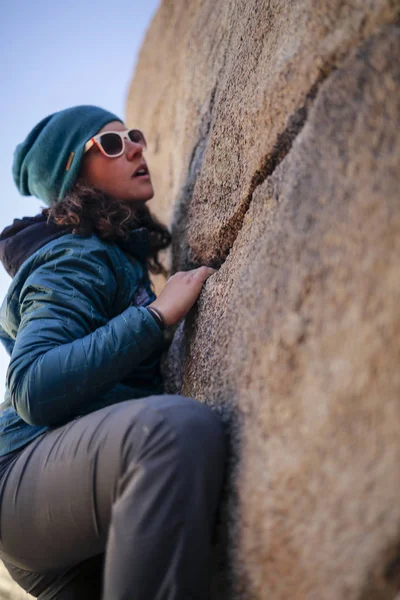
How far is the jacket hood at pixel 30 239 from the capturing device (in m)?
1.64

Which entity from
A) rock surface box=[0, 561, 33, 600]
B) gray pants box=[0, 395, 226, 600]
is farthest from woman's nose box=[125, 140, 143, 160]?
rock surface box=[0, 561, 33, 600]

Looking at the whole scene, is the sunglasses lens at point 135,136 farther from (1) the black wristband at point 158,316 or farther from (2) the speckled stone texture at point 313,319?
(1) the black wristband at point 158,316

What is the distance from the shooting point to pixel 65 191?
1.86 metres

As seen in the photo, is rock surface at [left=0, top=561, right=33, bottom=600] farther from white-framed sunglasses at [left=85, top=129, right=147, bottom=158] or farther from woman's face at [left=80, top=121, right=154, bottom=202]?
white-framed sunglasses at [left=85, top=129, right=147, bottom=158]

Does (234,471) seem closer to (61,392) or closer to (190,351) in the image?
(61,392)

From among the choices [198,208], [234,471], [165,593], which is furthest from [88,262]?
[165,593]

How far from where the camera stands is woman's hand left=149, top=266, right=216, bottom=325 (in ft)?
4.66

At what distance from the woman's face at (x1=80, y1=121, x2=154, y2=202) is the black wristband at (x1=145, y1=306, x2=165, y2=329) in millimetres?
644

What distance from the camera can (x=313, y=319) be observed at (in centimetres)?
85

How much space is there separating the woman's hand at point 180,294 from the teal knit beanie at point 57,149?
61 cm

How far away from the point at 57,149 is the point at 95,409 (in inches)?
40.4

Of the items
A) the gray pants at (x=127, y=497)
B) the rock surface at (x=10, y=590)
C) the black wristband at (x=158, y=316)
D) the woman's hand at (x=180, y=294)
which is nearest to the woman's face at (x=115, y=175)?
the woman's hand at (x=180, y=294)

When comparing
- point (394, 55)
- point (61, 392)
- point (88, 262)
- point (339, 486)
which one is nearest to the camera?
point (339, 486)

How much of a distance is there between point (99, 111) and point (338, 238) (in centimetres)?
144
